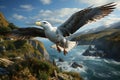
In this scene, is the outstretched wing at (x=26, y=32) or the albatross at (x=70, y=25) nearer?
the albatross at (x=70, y=25)

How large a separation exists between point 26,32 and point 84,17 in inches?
106

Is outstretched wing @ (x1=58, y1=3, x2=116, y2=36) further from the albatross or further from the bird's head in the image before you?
the bird's head

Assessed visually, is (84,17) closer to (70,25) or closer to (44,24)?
(70,25)

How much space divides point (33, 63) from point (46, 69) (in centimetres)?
161

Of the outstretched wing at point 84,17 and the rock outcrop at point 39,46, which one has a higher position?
the outstretched wing at point 84,17

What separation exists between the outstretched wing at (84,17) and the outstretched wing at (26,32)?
4.54 ft

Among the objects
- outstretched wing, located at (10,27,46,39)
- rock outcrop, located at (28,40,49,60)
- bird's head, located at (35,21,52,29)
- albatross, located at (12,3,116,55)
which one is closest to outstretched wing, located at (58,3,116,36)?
albatross, located at (12,3,116,55)

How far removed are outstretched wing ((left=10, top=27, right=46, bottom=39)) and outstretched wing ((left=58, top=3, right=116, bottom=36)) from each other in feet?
4.54

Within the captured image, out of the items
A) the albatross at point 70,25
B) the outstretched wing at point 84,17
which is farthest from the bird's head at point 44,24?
the outstretched wing at point 84,17

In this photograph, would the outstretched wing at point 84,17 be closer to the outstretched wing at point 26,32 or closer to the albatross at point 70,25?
the albatross at point 70,25

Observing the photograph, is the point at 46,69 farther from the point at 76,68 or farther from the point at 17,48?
the point at 76,68

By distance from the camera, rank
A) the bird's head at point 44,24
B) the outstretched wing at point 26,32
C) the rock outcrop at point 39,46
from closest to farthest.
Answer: the bird's head at point 44,24 < the outstretched wing at point 26,32 < the rock outcrop at point 39,46

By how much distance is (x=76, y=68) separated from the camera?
257 feet

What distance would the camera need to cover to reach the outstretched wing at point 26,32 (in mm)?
11927
